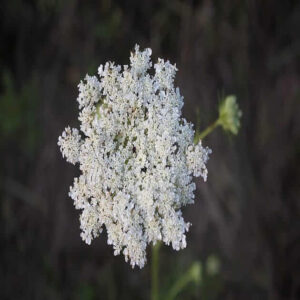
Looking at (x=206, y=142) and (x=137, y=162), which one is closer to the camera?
(x=137, y=162)

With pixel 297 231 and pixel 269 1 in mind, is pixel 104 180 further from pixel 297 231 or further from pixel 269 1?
pixel 269 1

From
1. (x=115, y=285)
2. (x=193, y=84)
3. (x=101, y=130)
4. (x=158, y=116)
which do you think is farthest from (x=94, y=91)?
(x=115, y=285)

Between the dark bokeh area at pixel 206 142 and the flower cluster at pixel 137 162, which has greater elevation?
the dark bokeh area at pixel 206 142

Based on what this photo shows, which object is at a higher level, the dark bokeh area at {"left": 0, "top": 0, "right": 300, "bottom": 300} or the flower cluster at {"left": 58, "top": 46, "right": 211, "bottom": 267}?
the dark bokeh area at {"left": 0, "top": 0, "right": 300, "bottom": 300}

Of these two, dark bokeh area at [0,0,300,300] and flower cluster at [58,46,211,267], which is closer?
flower cluster at [58,46,211,267]

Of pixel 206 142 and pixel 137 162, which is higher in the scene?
pixel 206 142
